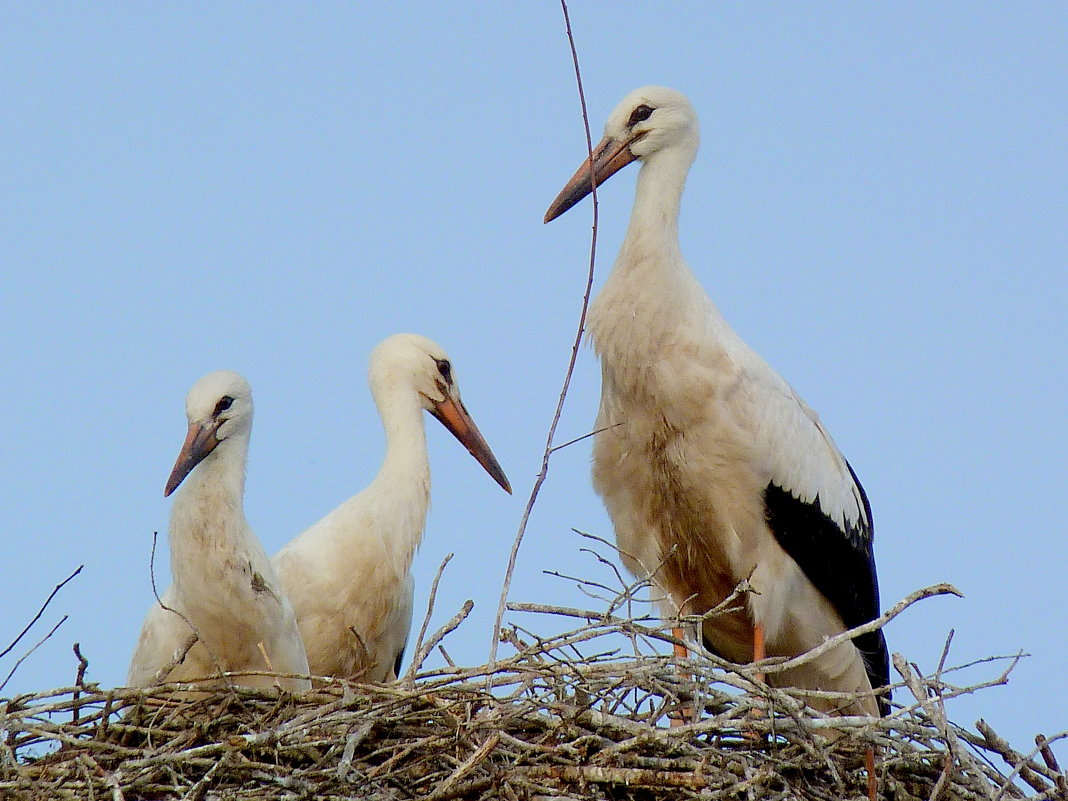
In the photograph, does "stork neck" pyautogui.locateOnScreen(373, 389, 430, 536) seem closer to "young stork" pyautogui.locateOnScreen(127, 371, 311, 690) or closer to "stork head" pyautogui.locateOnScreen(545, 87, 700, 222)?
"young stork" pyautogui.locateOnScreen(127, 371, 311, 690)

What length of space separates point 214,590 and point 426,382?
73.0 inches

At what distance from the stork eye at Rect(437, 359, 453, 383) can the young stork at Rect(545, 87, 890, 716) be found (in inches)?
51.8

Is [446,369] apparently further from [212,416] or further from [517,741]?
[517,741]

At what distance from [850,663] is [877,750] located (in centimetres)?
139

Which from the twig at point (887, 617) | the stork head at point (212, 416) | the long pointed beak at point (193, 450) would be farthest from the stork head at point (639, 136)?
the twig at point (887, 617)

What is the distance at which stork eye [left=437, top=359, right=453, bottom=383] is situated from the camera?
6852 mm

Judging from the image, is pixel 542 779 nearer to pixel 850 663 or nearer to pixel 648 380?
pixel 648 380

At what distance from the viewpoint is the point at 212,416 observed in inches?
215

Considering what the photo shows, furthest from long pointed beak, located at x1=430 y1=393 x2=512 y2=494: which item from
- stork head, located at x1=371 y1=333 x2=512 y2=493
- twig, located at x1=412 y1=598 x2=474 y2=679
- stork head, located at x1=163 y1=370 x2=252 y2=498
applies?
twig, located at x1=412 y1=598 x2=474 y2=679

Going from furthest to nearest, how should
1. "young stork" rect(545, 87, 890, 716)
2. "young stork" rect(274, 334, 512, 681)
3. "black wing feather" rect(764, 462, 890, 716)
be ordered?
"young stork" rect(274, 334, 512, 681) → "black wing feather" rect(764, 462, 890, 716) → "young stork" rect(545, 87, 890, 716)

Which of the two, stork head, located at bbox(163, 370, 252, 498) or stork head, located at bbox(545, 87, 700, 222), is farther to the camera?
stork head, located at bbox(545, 87, 700, 222)

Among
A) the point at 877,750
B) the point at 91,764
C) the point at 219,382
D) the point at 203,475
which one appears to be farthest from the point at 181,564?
the point at 877,750

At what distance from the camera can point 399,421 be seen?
657 centimetres

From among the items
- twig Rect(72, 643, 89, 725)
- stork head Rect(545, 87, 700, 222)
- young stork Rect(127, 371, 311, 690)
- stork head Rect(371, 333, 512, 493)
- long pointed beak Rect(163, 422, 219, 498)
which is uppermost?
stork head Rect(371, 333, 512, 493)
